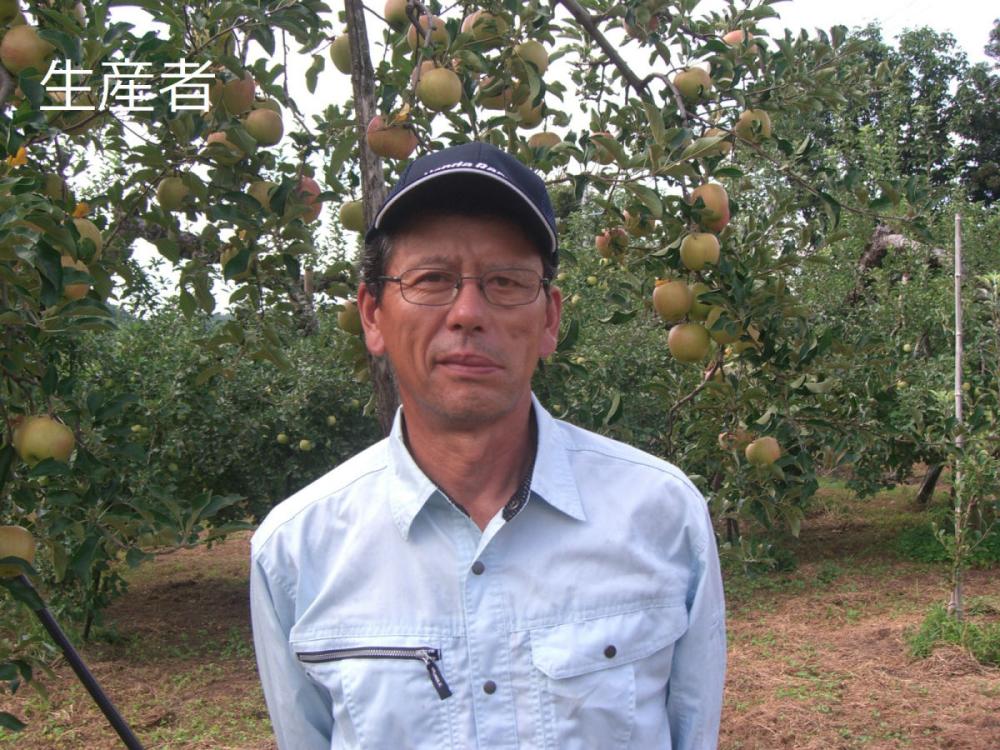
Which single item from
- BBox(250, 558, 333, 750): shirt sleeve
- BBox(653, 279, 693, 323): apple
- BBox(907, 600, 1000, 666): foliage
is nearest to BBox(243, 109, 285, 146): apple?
BBox(653, 279, 693, 323): apple

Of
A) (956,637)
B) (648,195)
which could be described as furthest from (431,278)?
(956,637)

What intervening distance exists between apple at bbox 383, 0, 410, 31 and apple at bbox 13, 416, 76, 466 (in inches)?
39.5

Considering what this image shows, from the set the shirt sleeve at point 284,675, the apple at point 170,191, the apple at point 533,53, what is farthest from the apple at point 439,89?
the shirt sleeve at point 284,675

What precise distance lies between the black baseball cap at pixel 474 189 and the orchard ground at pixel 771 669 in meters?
2.81

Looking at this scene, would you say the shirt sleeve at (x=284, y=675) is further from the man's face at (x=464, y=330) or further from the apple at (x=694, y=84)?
the apple at (x=694, y=84)

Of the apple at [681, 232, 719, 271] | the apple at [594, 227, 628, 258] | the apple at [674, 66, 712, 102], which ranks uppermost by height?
the apple at [674, 66, 712, 102]

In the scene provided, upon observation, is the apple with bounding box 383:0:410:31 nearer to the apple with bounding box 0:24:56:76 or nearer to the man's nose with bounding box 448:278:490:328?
the apple with bounding box 0:24:56:76

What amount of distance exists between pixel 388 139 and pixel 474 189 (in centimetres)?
68

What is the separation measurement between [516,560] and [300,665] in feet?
0.92

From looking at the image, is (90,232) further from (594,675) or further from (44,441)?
(594,675)

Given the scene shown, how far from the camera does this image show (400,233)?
1131 millimetres

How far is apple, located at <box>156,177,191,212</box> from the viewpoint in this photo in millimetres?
1771

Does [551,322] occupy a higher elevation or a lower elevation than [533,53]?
lower

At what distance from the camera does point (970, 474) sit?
13.7 feet
